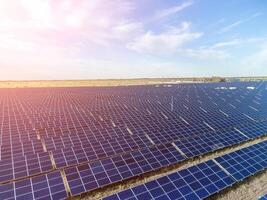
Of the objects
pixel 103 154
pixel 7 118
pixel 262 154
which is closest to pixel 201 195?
pixel 103 154

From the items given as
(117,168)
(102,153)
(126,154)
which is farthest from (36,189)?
(126,154)

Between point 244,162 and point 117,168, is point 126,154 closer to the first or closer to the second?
point 117,168

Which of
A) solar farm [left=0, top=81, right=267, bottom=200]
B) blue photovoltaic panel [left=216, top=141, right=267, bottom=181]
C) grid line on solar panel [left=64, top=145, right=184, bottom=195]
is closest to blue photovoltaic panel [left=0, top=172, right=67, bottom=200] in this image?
solar farm [left=0, top=81, right=267, bottom=200]

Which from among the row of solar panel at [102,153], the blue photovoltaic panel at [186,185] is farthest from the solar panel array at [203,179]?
the row of solar panel at [102,153]

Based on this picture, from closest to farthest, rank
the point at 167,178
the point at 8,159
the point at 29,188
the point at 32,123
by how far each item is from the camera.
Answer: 1. the point at 29,188
2. the point at 167,178
3. the point at 8,159
4. the point at 32,123

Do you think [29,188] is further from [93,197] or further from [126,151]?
[126,151]

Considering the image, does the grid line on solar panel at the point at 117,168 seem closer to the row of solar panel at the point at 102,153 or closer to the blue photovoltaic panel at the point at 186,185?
the row of solar panel at the point at 102,153

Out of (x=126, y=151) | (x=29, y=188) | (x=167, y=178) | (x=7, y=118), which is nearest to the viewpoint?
(x=29, y=188)

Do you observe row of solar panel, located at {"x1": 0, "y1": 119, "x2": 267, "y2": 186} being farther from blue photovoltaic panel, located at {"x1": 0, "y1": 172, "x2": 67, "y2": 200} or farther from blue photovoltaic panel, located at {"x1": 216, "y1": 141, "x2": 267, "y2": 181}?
blue photovoltaic panel, located at {"x1": 216, "y1": 141, "x2": 267, "y2": 181}
